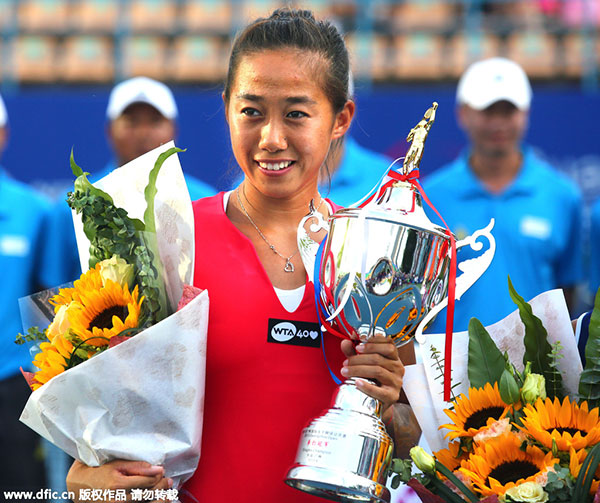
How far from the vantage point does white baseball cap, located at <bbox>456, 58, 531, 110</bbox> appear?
165 inches

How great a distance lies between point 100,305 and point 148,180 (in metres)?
0.22

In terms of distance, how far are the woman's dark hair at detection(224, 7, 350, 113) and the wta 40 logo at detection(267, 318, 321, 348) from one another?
41cm

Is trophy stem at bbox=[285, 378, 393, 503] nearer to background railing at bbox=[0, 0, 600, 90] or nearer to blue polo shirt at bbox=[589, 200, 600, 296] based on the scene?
blue polo shirt at bbox=[589, 200, 600, 296]

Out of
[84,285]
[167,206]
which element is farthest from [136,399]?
[167,206]

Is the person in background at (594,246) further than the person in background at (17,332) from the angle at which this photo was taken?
Yes

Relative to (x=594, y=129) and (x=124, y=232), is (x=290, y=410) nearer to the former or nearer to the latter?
(x=124, y=232)

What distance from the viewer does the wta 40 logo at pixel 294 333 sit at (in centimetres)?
172

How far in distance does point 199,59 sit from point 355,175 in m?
3.88

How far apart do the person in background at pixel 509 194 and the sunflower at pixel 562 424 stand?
226cm

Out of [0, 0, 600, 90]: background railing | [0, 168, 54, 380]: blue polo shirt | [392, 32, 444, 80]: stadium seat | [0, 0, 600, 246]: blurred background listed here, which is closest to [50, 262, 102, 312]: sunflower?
[0, 168, 54, 380]: blue polo shirt

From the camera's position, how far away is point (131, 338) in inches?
61.0

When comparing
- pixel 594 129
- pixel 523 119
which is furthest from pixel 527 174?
pixel 594 129

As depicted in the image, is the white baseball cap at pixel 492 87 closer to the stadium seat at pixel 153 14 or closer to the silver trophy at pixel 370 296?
the silver trophy at pixel 370 296

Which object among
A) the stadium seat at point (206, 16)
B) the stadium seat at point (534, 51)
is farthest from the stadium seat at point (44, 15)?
the stadium seat at point (534, 51)
